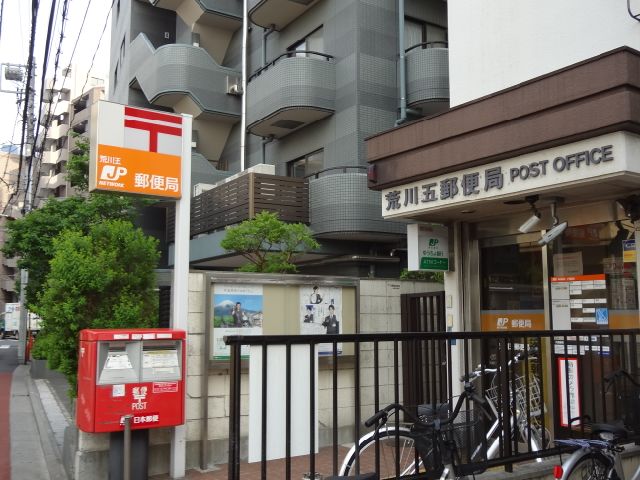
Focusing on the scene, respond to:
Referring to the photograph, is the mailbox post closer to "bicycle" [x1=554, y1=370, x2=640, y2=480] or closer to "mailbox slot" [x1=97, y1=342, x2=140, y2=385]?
"mailbox slot" [x1=97, y1=342, x2=140, y2=385]

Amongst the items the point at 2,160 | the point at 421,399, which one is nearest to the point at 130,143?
the point at 421,399

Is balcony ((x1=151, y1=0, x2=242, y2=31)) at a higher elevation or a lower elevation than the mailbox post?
higher

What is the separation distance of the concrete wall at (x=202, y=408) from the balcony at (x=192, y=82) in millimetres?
11671

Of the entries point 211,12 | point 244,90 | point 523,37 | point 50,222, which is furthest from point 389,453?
point 211,12

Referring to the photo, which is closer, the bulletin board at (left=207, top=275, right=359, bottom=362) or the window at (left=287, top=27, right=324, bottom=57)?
the bulletin board at (left=207, top=275, right=359, bottom=362)

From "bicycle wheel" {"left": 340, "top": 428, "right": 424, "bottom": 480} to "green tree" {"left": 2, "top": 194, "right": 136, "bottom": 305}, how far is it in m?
11.5

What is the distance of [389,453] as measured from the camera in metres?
4.10

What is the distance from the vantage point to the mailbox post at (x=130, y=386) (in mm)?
6031

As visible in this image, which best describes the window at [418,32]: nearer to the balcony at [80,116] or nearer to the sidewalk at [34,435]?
the sidewalk at [34,435]

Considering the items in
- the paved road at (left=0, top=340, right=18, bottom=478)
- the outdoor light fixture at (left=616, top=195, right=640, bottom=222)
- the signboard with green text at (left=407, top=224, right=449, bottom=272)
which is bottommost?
the paved road at (left=0, top=340, right=18, bottom=478)

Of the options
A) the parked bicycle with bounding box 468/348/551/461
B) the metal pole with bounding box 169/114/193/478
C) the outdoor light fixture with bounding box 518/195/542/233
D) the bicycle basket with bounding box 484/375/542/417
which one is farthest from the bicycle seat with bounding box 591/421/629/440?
the metal pole with bounding box 169/114/193/478

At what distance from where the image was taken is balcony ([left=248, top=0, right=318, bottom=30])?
51.4 ft

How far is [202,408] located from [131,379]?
1.17 metres

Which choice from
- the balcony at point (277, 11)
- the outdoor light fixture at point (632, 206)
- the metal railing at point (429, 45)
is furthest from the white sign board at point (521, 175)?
the balcony at point (277, 11)
